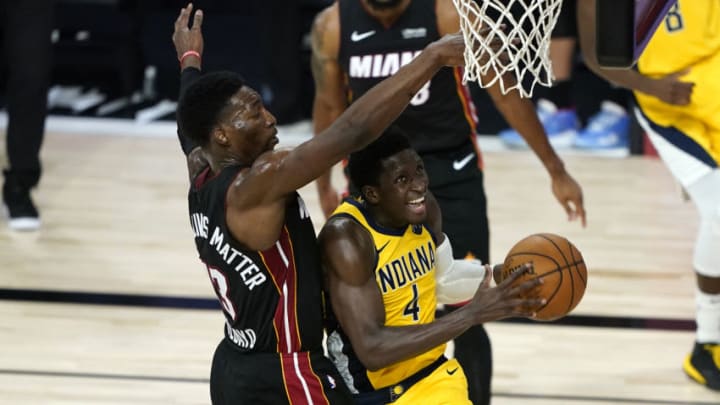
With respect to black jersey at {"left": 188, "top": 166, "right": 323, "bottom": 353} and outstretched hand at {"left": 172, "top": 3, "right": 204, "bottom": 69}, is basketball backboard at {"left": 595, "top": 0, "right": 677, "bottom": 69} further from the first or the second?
outstretched hand at {"left": 172, "top": 3, "right": 204, "bottom": 69}

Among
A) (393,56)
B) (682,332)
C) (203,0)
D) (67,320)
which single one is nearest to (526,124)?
(393,56)

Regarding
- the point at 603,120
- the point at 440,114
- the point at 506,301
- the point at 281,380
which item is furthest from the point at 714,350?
the point at 603,120

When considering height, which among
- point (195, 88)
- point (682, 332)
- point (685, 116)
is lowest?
point (682, 332)

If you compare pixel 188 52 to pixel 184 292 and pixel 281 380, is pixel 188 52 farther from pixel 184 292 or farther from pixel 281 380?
pixel 184 292

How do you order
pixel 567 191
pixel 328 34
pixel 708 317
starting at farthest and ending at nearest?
pixel 708 317 < pixel 328 34 < pixel 567 191

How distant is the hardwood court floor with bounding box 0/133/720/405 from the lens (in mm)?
5387

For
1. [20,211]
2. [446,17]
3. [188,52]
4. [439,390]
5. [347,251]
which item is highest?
[188,52]

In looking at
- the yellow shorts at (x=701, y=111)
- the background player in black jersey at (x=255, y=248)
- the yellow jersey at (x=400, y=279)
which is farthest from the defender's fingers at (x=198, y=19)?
the yellow shorts at (x=701, y=111)

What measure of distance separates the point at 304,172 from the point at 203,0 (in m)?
7.45

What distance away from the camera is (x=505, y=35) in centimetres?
355

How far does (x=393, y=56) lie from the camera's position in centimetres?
475

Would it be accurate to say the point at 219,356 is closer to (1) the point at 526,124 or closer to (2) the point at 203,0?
(1) the point at 526,124

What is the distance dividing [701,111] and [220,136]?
247cm

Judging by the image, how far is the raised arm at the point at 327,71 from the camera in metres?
4.92
